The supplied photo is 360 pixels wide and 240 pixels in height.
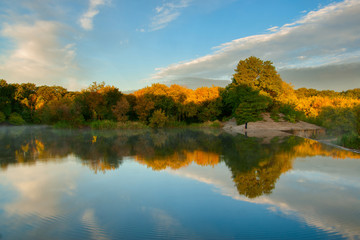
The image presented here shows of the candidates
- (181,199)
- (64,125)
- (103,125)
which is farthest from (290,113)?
(181,199)

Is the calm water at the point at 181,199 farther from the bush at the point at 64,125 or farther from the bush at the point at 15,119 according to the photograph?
the bush at the point at 15,119

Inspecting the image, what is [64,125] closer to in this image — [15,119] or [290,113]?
[15,119]

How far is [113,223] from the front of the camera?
12.6 ft

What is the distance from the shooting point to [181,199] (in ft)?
16.4

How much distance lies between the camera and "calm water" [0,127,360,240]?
3629 millimetres

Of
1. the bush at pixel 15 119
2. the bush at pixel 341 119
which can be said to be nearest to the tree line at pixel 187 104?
the bush at pixel 15 119

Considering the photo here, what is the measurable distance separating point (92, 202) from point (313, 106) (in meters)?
32.6

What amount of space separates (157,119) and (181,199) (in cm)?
2573

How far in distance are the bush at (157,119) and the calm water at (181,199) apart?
2162cm

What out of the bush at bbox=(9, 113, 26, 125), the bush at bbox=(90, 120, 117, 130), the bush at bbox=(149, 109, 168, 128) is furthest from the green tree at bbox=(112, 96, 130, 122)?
the bush at bbox=(9, 113, 26, 125)

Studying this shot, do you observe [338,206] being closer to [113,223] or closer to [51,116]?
[113,223]

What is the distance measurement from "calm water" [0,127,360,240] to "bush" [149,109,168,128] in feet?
70.9

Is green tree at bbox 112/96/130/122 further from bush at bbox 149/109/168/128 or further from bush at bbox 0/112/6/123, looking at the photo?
bush at bbox 0/112/6/123

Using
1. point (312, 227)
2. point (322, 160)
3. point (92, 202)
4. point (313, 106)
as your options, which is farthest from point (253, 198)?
point (313, 106)
